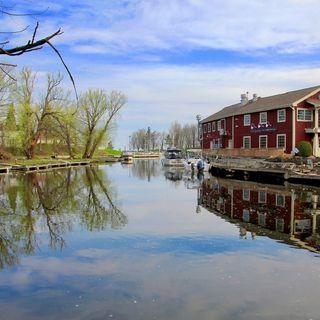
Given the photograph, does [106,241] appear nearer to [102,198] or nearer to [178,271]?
[178,271]

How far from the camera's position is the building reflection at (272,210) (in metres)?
15.5

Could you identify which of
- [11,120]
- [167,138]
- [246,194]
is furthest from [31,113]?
[167,138]

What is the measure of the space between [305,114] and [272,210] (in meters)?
26.7

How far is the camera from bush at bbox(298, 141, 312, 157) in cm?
4241

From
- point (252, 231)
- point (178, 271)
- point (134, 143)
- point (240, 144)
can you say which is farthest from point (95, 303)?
point (134, 143)

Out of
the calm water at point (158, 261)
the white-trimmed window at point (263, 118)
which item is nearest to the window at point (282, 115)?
the white-trimmed window at point (263, 118)

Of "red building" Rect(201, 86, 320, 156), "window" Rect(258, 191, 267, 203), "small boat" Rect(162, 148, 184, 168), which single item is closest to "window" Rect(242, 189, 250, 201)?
"window" Rect(258, 191, 267, 203)

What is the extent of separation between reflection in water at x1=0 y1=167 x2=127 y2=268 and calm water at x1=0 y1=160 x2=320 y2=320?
5cm

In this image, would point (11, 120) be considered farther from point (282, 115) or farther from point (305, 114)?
point (305, 114)

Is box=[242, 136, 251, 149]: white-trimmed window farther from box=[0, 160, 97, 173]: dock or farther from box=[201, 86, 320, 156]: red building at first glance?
box=[0, 160, 97, 173]: dock

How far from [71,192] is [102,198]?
12.1 feet

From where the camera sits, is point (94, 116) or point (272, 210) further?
point (94, 116)

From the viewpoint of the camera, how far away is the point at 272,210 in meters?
21.2

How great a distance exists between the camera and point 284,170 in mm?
38062
